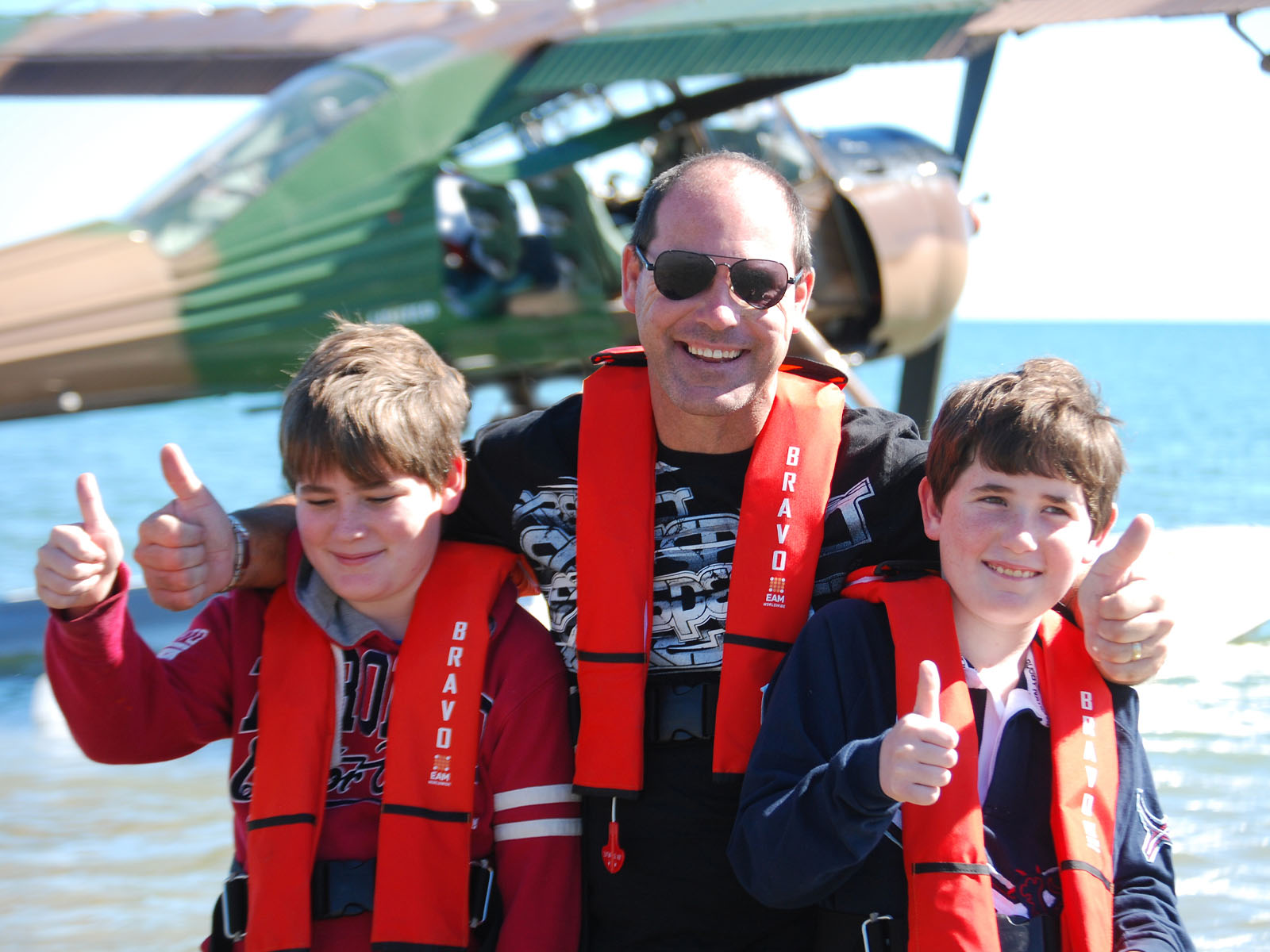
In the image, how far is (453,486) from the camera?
2.39m

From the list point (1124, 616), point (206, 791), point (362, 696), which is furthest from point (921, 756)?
point (206, 791)

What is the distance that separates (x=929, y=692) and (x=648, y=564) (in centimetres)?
74

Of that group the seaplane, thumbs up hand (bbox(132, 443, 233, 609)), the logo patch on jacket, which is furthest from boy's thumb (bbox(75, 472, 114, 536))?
the seaplane

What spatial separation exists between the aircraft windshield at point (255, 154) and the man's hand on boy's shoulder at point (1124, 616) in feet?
18.6

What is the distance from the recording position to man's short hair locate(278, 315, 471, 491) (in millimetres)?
2180

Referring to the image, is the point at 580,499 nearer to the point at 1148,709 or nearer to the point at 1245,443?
the point at 1148,709

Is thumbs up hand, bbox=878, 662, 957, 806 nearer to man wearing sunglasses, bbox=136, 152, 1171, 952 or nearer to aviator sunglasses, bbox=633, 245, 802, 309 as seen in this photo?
man wearing sunglasses, bbox=136, 152, 1171, 952

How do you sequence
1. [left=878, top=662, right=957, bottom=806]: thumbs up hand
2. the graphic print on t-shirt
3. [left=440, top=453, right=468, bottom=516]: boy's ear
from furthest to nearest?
1. [left=440, top=453, right=468, bottom=516]: boy's ear
2. the graphic print on t-shirt
3. [left=878, top=662, right=957, bottom=806]: thumbs up hand

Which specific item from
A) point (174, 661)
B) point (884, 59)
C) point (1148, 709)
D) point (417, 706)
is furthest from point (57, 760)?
point (884, 59)

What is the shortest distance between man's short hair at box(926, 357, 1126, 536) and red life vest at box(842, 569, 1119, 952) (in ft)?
0.71

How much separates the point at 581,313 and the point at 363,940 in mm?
5783

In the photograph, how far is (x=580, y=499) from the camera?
230cm

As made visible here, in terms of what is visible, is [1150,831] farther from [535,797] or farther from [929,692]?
[535,797]

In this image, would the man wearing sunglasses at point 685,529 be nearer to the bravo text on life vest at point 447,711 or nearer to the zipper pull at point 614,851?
the zipper pull at point 614,851
